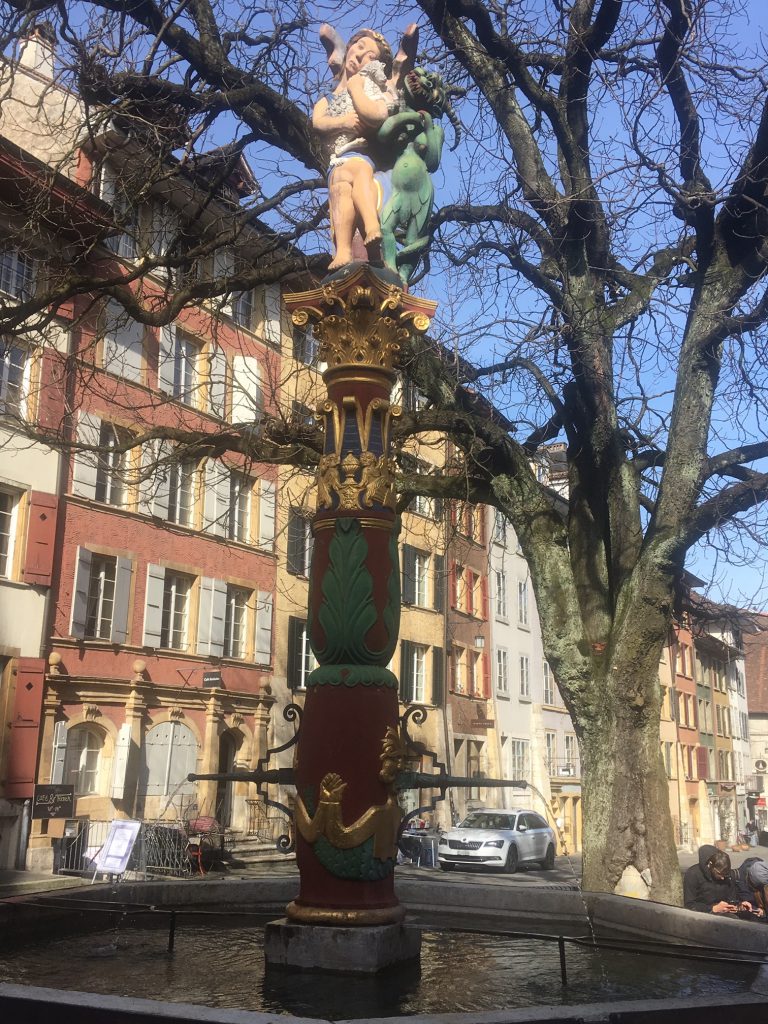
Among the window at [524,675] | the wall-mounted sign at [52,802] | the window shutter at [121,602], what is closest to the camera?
the wall-mounted sign at [52,802]

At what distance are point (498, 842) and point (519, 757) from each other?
18.9m

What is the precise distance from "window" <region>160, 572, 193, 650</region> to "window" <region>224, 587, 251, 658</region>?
1575mm

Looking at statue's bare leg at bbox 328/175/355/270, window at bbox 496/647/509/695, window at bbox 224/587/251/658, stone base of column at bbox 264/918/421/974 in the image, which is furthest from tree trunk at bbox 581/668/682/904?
window at bbox 496/647/509/695

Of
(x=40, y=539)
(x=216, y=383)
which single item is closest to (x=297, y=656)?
(x=40, y=539)

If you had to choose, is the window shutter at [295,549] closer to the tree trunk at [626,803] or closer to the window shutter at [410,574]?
the window shutter at [410,574]

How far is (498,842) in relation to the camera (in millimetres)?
25234

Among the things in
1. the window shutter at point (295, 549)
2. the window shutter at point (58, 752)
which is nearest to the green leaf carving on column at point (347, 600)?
the window shutter at point (58, 752)

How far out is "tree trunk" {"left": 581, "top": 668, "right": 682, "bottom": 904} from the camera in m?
9.09

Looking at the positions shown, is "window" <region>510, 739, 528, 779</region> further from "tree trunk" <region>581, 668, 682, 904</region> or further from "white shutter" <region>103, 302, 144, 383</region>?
"tree trunk" <region>581, 668, 682, 904</region>

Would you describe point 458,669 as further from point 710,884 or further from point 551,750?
point 710,884

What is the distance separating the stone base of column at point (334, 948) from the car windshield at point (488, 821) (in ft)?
70.8

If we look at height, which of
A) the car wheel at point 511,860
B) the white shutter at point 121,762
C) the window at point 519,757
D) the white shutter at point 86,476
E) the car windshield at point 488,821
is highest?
the white shutter at point 86,476

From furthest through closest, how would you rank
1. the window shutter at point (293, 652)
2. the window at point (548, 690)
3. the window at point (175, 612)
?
the window at point (548, 690)
the window shutter at point (293, 652)
the window at point (175, 612)

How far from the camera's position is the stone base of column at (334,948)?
5.71 m
